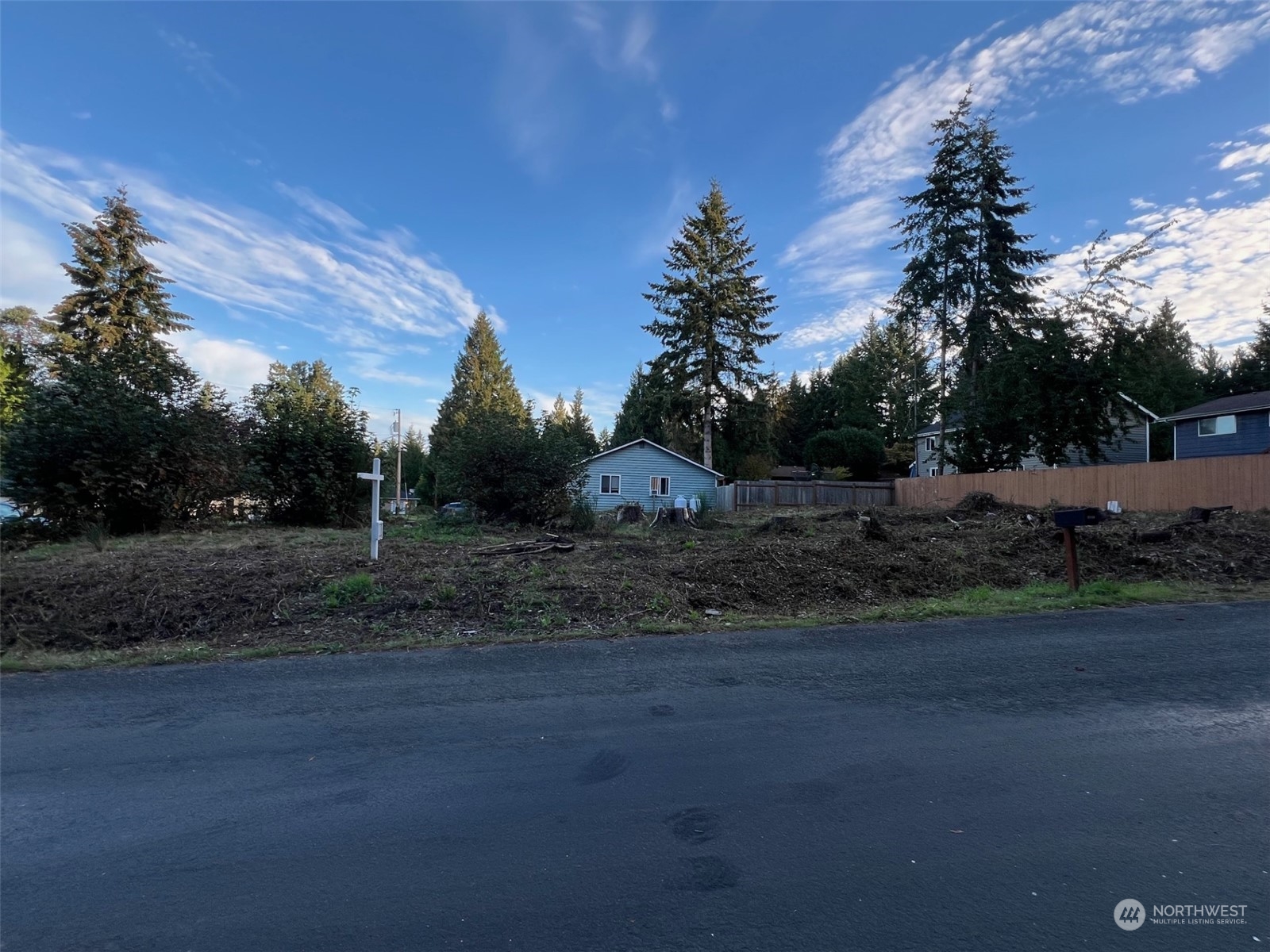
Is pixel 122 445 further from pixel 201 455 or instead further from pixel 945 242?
pixel 945 242

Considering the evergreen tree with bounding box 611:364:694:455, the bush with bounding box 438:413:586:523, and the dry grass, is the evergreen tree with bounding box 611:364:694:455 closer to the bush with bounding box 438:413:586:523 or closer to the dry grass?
the bush with bounding box 438:413:586:523

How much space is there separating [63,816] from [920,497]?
114 feet

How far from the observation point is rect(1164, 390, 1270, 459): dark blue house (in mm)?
28278

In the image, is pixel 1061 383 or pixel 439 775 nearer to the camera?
pixel 439 775

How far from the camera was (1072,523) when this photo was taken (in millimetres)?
8578

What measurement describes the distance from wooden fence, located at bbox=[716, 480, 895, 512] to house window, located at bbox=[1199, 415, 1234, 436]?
46.0 feet

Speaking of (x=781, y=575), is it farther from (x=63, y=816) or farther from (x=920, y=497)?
(x=920, y=497)

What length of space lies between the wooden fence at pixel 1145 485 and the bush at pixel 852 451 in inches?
735

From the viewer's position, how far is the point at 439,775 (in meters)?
3.73

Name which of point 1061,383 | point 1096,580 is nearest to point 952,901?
point 1096,580

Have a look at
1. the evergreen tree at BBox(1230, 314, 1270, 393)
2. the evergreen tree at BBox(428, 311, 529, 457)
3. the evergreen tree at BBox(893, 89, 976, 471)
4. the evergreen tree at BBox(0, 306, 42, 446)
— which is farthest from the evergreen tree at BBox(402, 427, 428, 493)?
the evergreen tree at BBox(1230, 314, 1270, 393)

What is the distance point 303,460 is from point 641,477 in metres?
20.1

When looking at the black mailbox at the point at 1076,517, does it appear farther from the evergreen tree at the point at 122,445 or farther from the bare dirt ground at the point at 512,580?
the evergreen tree at the point at 122,445

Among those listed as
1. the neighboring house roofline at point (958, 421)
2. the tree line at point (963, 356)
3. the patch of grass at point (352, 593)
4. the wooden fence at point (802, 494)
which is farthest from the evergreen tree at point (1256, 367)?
the patch of grass at point (352, 593)
